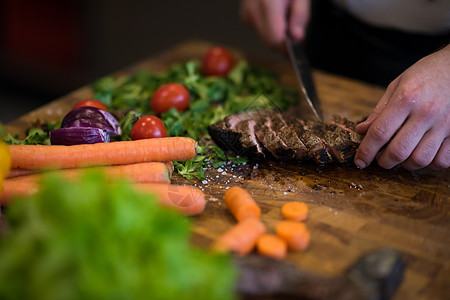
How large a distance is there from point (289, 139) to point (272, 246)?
3.31 ft

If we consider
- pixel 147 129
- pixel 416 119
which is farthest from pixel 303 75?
pixel 147 129

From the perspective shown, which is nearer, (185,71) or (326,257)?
(326,257)

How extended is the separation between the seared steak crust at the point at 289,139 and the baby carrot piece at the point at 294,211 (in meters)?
0.52

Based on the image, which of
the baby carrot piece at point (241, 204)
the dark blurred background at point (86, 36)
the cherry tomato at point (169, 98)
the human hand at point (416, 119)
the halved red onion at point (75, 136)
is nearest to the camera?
the baby carrot piece at point (241, 204)

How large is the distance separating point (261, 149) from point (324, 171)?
0.42 m

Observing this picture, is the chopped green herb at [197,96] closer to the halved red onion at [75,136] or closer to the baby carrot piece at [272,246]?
the halved red onion at [75,136]

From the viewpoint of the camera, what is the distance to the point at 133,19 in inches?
297

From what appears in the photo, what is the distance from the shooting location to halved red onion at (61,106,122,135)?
10.1ft

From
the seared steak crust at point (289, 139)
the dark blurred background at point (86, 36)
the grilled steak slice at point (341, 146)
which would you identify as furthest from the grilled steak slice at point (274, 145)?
the dark blurred background at point (86, 36)

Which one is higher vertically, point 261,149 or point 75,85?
point 261,149

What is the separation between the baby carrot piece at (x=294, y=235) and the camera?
7.43 ft

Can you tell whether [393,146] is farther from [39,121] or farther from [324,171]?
[39,121]

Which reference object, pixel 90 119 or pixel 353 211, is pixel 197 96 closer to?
pixel 90 119

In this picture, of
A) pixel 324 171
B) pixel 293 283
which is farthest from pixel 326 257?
pixel 324 171
